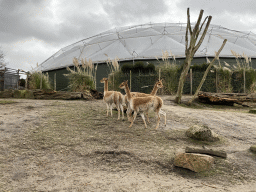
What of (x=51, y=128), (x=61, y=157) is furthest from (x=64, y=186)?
(x=51, y=128)

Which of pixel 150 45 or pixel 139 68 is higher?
pixel 150 45

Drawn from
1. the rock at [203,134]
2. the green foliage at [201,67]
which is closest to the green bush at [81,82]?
the green foliage at [201,67]

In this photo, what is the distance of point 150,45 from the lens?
23484 millimetres

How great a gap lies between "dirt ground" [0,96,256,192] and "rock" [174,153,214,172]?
0.09 meters

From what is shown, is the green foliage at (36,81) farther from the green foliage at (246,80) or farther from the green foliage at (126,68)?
the green foliage at (246,80)

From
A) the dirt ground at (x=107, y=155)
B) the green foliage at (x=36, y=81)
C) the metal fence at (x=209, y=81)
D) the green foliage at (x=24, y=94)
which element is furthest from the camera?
the green foliage at (x=36, y=81)

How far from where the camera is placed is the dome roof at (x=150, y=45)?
21.4 meters

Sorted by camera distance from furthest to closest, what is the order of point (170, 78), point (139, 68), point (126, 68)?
point (139, 68) → point (126, 68) → point (170, 78)

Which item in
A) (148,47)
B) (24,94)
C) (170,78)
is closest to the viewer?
(24,94)

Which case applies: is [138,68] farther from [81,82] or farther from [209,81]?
[209,81]

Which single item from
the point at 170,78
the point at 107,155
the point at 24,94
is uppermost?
the point at 170,78

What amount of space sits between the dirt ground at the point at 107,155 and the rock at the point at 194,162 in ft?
0.29

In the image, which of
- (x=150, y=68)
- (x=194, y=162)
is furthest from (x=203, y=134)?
(x=150, y=68)

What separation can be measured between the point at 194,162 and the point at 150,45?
70.8ft
